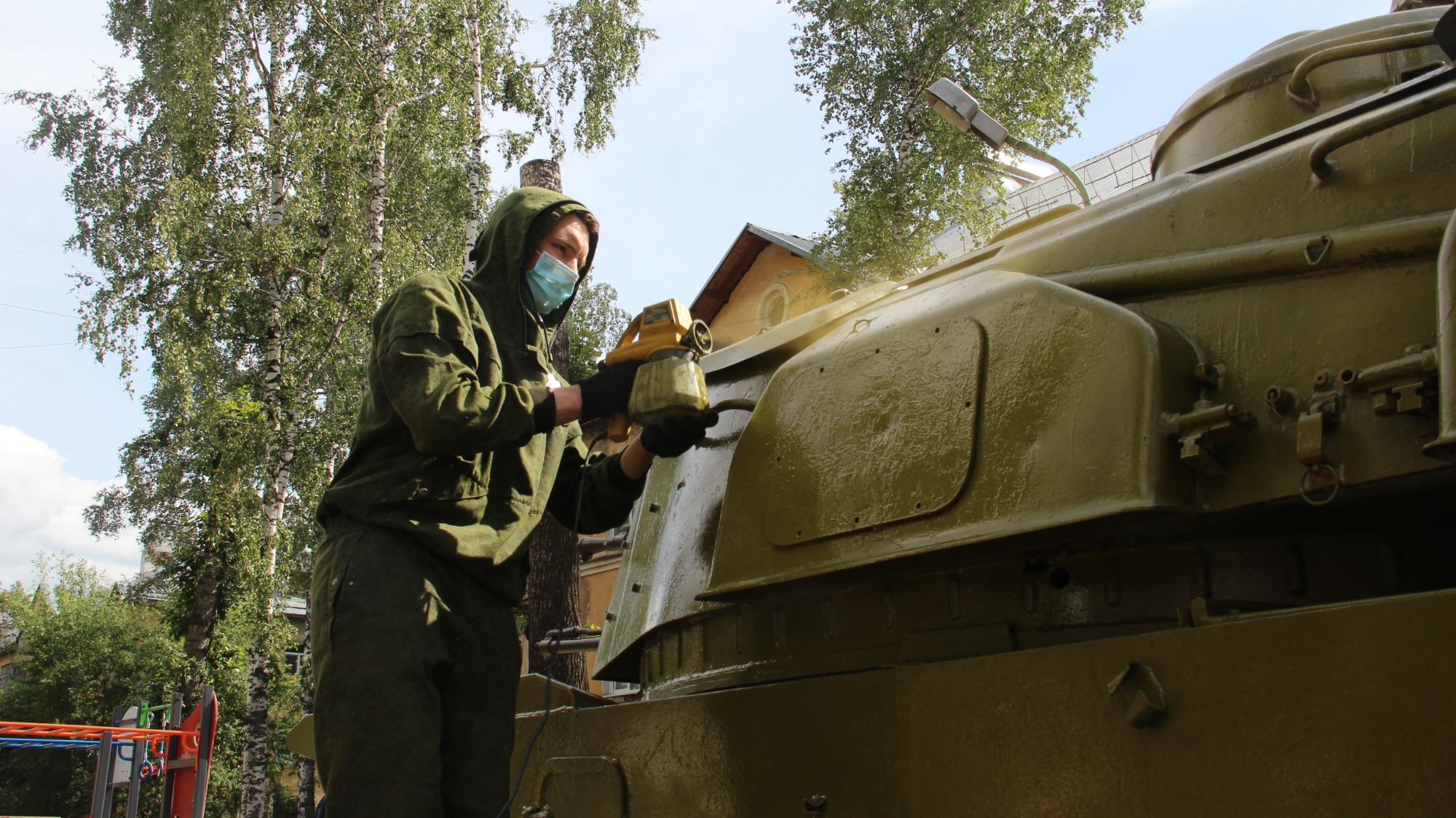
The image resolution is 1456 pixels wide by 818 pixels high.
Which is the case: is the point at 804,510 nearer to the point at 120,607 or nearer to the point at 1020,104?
the point at 1020,104

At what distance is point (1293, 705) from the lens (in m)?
1.74

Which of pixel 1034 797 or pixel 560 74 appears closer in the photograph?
pixel 1034 797

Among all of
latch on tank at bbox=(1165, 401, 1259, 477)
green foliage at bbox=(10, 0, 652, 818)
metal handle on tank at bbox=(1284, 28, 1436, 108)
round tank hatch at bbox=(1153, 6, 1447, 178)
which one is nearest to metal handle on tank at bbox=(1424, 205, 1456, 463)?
latch on tank at bbox=(1165, 401, 1259, 477)

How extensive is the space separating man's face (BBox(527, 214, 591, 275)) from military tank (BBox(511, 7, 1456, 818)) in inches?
27.6

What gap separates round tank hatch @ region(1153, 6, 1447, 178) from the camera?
3086 millimetres

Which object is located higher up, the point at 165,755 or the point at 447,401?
the point at 447,401

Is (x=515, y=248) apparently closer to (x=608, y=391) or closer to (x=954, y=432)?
(x=608, y=391)

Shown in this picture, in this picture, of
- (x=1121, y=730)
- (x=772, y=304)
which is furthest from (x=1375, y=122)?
(x=772, y=304)

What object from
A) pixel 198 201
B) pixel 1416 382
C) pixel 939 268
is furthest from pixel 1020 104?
pixel 1416 382

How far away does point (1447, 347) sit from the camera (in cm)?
177

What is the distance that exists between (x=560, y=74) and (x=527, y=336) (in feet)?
43.7

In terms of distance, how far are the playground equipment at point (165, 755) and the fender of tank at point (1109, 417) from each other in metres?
5.76

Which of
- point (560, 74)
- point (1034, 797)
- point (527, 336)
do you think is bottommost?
point (1034, 797)

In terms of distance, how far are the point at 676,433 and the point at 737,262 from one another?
61.9 ft
